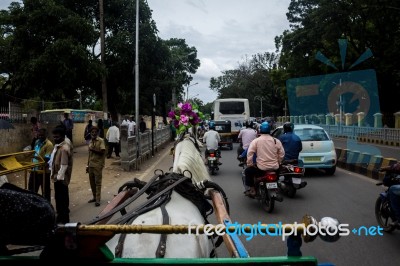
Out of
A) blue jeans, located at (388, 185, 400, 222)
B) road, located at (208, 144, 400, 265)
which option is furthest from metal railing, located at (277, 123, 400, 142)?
blue jeans, located at (388, 185, 400, 222)

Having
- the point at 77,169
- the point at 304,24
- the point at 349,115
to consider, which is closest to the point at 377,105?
the point at 349,115

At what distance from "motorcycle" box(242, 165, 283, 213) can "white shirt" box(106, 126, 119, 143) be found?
32.0 feet

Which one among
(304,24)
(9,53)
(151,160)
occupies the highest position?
(304,24)

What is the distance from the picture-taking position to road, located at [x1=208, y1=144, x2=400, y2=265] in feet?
16.6

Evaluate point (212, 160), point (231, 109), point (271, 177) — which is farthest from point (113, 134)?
point (231, 109)

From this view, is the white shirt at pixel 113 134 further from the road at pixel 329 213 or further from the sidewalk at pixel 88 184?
the road at pixel 329 213

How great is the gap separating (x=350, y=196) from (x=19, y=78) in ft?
48.1

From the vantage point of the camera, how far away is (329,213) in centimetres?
738

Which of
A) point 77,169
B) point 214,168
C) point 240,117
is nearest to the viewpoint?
point 214,168

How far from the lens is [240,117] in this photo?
2777 cm

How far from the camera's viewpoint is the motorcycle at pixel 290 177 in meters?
8.52

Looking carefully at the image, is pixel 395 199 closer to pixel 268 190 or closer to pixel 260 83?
pixel 268 190

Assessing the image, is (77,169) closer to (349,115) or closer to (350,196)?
(350,196)

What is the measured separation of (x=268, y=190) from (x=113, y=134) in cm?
1032
